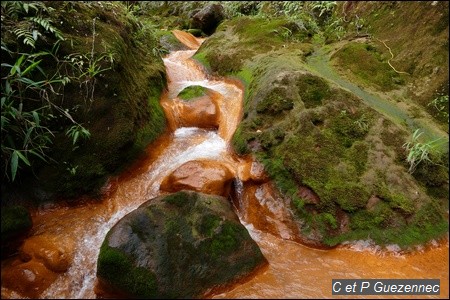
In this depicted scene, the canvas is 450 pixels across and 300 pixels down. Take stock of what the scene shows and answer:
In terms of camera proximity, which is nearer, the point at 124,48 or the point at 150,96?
the point at 124,48

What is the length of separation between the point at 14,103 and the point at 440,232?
21.5ft

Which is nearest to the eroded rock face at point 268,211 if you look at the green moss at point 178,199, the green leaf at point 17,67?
the green moss at point 178,199

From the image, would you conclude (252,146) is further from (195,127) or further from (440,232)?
(440,232)

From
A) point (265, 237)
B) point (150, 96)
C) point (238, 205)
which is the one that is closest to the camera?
point (265, 237)

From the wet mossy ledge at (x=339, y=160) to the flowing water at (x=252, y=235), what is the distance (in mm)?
250

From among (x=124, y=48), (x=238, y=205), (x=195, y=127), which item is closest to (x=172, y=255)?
(x=238, y=205)

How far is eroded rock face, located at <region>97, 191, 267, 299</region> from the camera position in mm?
3822

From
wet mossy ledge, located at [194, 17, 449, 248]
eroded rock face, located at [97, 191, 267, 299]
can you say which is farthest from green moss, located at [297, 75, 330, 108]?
eroded rock face, located at [97, 191, 267, 299]

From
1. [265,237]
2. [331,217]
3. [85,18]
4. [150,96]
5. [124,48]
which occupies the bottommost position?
[265,237]

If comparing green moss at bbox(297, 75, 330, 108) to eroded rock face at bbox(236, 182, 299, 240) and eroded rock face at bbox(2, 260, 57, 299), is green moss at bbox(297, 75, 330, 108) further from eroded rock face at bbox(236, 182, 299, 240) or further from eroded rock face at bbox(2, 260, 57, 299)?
eroded rock face at bbox(2, 260, 57, 299)

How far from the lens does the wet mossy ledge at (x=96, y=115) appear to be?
518 cm

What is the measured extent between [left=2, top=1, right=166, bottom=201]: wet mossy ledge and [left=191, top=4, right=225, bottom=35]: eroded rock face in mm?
9325

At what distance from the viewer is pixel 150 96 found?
7.19 meters

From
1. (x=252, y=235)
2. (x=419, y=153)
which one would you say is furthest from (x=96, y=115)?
(x=419, y=153)
